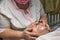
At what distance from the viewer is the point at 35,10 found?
139cm

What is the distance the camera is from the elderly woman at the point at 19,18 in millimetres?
1169

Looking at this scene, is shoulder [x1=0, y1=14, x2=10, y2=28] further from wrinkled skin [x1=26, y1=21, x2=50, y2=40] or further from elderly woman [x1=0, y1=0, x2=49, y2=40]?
wrinkled skin [x1=26, y1=21, x2=50, y2=40]

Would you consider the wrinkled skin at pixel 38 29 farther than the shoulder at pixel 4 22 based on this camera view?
No

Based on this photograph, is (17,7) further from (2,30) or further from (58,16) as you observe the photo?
(58,16)

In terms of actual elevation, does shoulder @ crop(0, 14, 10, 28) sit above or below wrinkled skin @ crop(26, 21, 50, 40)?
above

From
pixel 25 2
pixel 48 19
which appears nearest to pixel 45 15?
pixel 48 19

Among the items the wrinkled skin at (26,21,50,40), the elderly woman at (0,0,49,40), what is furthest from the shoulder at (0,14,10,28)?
the wrinkled skin at (26,21,50,40)

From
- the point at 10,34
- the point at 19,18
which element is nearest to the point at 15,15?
A: the point at 19,18

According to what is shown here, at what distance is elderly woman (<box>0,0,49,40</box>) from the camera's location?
1.17 meters

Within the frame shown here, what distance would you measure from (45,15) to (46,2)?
12 centimetres


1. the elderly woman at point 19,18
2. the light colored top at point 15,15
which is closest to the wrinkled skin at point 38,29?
the elderly woman at point 19,18

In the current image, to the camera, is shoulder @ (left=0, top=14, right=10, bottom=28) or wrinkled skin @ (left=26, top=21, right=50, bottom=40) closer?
wrinkled skin @ (left=26, top=21, right=50, bottom=40)

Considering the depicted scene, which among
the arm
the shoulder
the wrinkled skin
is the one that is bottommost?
the arm

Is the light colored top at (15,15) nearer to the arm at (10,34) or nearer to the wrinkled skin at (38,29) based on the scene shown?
the arm at (10,34)
